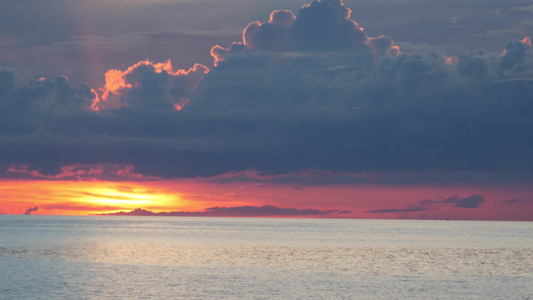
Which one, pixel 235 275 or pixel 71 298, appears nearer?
→ pixel 71 298

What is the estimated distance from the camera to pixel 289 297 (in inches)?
2466

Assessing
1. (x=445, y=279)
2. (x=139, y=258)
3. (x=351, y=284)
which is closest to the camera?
(x=351, y=284)

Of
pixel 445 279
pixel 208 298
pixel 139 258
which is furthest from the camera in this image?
pixel 139 258

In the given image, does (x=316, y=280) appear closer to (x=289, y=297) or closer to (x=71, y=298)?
(x=289, y=297)

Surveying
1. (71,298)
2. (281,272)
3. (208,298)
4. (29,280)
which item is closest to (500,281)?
(281,272)

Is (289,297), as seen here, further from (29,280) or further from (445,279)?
(29,280)

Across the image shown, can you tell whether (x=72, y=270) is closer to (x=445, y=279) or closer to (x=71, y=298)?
(x=71, y=298)

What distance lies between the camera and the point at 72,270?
85.6 m

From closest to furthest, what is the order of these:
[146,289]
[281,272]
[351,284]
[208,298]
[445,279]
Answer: [208,298] → [146,289] → [351,284] → [445,279] → [281,272]

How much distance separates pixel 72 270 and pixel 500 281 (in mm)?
50988

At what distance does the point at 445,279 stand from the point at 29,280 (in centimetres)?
4593

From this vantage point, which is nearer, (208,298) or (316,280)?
(208,298)

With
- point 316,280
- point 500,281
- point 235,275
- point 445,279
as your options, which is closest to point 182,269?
point 235,275

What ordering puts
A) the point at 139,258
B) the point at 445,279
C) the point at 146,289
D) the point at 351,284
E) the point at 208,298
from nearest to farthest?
the point at 208,298
the point at 146,289
the point at 351,284
the point at 445,279
the point at 139,258
